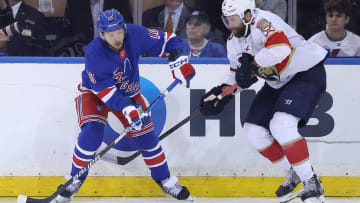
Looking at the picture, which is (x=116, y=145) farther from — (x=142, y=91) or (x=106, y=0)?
(x=106, y=0)

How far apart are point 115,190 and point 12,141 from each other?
0.68 meters

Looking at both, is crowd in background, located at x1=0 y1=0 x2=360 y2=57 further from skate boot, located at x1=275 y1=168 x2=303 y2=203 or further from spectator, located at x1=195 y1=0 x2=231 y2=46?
skate boot, located at x1=275 y1=168 x2=303 y2=203

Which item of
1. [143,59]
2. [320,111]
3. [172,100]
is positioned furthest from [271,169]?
[143,59]

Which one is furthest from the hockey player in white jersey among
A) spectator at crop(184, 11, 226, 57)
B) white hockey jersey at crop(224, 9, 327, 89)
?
spectator at crop(184, 11, 226, 57)

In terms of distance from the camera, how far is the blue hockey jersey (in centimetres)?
339

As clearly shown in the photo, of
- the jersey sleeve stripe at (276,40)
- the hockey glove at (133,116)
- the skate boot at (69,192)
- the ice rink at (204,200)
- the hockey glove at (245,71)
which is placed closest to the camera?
the jersey sleeve stripe at (276,40)

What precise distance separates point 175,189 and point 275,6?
134 cm

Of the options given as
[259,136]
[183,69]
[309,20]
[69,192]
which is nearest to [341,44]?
[309,20]

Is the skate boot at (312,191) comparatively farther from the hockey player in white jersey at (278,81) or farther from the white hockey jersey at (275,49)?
the white hockey jersey at (275,49)

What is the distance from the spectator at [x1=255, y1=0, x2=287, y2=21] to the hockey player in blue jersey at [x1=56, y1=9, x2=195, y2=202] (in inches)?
30.4

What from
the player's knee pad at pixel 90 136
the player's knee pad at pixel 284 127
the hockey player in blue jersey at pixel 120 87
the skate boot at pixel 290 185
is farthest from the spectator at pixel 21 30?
the skate boot at pixel 290 185

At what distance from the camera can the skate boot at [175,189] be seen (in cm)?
364

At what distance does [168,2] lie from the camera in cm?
409

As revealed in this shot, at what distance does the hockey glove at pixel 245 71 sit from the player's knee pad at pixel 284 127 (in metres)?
0.23
